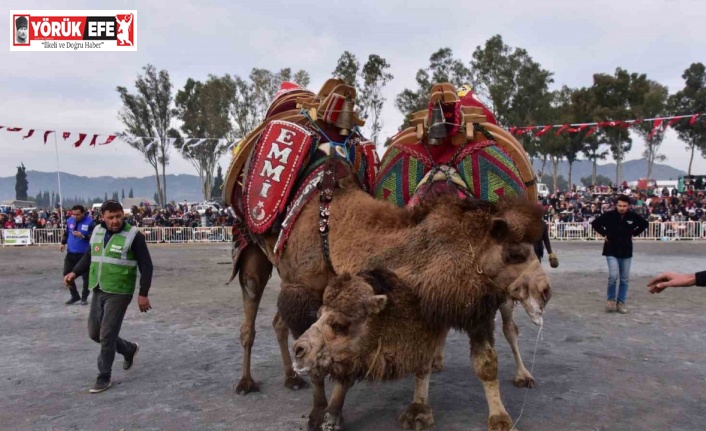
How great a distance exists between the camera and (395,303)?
2.85m

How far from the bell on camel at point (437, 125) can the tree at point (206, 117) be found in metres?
35.9

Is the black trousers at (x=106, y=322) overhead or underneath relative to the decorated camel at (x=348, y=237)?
underneath

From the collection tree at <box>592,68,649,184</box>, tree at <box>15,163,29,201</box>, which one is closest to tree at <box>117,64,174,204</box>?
tree at <box>592,68,649,184</box>

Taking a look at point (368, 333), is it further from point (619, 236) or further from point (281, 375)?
point (619, 236)

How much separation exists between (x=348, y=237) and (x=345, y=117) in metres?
1.41

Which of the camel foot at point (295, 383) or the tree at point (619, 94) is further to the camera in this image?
the tree at point (619, 94)

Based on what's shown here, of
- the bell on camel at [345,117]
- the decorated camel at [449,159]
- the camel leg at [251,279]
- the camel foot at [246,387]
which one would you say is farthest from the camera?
the camel leg at [251,279]

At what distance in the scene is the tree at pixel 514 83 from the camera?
121 feet

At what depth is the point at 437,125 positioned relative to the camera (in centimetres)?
427

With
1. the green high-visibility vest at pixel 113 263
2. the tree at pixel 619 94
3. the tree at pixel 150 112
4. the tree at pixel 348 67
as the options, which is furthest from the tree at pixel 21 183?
the green high-visibility vest at pixel 113 263

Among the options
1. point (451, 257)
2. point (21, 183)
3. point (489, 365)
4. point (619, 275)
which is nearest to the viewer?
point (451, 257)

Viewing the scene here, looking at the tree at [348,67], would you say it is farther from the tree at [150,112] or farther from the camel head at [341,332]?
the camel head at [341,332]

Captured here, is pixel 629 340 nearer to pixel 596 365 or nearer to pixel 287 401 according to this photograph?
pixel 596 365

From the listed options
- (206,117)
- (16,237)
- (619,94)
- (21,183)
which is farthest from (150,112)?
(21,183)
